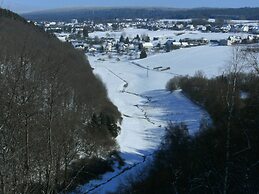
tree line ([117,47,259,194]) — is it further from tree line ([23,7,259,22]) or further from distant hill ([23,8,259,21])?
distant hill ([23,8,259,21])

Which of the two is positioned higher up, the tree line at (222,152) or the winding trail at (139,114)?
the tree line at (222,152)

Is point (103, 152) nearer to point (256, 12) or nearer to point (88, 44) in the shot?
point (88, 44)

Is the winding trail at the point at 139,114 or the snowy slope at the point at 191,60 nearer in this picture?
the winding trail at the point at 139,114

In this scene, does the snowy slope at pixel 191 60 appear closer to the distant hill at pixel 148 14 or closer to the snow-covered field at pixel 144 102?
the snow-covered field at pixel 144 102

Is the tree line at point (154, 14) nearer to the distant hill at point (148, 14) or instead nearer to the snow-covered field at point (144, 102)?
the distant hill at point (148, 14)

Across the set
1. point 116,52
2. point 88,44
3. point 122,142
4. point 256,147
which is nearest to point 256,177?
point 256,147

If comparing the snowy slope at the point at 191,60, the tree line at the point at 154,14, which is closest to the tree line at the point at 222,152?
the snowy slope at the point at 191,60

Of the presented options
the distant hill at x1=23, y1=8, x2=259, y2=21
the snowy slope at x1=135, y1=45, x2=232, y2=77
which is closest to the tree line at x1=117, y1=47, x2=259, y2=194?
the snowy slope at x1=135, y1=45, x2=232, y2=77

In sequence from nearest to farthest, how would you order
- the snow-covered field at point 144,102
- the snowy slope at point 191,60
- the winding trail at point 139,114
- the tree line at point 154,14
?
1. the winding trail at point 139,114
2. the snow-covered field at point 144,102
3. the snowy slope at point 191,60
4. the tree line at point 154,14

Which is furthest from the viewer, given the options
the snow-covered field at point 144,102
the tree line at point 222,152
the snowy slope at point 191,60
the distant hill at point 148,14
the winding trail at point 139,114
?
the distant hill at point 148,14

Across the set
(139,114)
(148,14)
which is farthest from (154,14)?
(139,114)
